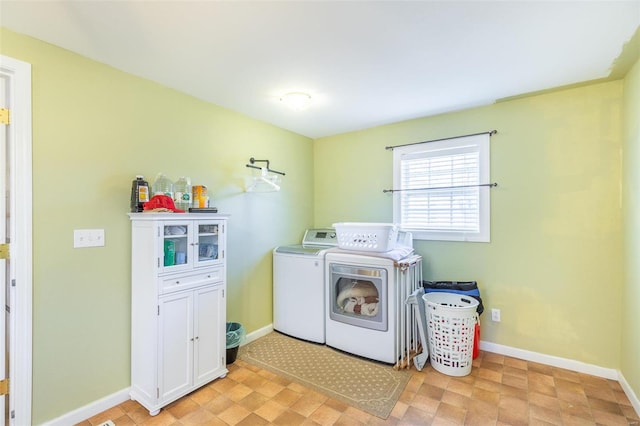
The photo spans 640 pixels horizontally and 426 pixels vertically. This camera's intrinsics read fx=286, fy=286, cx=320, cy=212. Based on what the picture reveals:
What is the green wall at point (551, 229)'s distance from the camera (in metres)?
2.29

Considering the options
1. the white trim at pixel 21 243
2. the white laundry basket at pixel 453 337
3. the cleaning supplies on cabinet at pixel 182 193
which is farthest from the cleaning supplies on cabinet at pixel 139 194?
the white laundry basket at pixel 453 337

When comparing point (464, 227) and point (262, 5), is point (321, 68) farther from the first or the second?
point (464, 227)

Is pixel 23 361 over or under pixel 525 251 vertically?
under

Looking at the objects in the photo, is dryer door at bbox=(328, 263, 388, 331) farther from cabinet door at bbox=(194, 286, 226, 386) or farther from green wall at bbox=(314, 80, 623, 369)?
cabinet door at bbox=(194, 286, 226, 386)

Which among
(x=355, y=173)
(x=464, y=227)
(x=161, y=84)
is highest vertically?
(x=161, y=84)

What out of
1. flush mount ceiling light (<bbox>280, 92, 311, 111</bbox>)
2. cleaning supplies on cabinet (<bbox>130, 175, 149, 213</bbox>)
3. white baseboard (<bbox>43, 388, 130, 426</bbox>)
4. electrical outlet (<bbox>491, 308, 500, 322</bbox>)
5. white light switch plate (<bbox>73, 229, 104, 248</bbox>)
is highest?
flush mount ceiling light (<bbox>280, 92, 311, 111</bbox>)

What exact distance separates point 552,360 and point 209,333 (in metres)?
2.92

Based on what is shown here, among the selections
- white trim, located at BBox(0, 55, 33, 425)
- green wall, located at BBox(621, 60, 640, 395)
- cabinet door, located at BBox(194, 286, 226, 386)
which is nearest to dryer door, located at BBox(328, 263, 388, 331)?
cabinet door, located at BBox(194, 286, 226, 386)

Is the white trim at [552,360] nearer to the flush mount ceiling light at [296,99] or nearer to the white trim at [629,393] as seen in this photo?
the white trim at [629,393]

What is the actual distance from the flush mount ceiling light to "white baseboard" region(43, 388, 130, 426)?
102 inches

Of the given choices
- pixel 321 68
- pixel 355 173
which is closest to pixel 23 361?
pixel 321 68

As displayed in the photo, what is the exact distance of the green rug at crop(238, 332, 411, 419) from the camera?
206cm

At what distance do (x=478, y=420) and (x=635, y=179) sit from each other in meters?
1.96

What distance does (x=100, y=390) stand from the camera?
1.95 m
